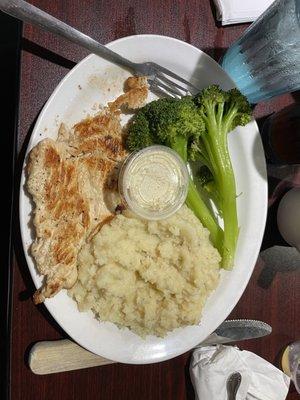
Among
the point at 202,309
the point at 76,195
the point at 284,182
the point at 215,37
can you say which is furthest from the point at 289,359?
the point at 215,37

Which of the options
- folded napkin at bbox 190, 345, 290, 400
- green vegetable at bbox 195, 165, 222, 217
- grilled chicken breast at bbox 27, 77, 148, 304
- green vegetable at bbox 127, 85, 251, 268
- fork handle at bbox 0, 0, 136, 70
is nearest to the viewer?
fork handle at bbox 0, 0, 136, 70

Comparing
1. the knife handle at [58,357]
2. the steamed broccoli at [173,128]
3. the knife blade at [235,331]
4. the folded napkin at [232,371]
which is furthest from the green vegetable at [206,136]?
the knife handle at [58,357]

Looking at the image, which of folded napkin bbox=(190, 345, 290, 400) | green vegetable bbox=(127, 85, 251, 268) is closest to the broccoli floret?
green vegetable bbox=(127, 85, 251, 268)

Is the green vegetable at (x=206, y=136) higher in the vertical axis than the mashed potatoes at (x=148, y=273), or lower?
higher

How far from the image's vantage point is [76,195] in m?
2.08

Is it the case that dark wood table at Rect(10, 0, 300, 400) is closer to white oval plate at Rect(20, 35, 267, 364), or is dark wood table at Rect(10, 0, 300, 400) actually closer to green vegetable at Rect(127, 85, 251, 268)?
white oval plate at Rect(20, 35, 267, 364)

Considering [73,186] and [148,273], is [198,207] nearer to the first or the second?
[148,273]

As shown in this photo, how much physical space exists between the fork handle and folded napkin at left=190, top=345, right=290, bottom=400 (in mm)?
1461

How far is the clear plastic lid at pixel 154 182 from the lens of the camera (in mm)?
2096

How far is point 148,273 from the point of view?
2102 mm

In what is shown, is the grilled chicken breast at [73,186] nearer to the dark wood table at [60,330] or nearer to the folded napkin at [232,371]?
the dark wood table at [60,330]

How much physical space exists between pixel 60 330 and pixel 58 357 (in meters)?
0.12

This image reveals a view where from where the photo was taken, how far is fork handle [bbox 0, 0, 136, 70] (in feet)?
5.65

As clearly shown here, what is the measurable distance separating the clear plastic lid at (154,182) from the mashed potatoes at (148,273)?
6cm
